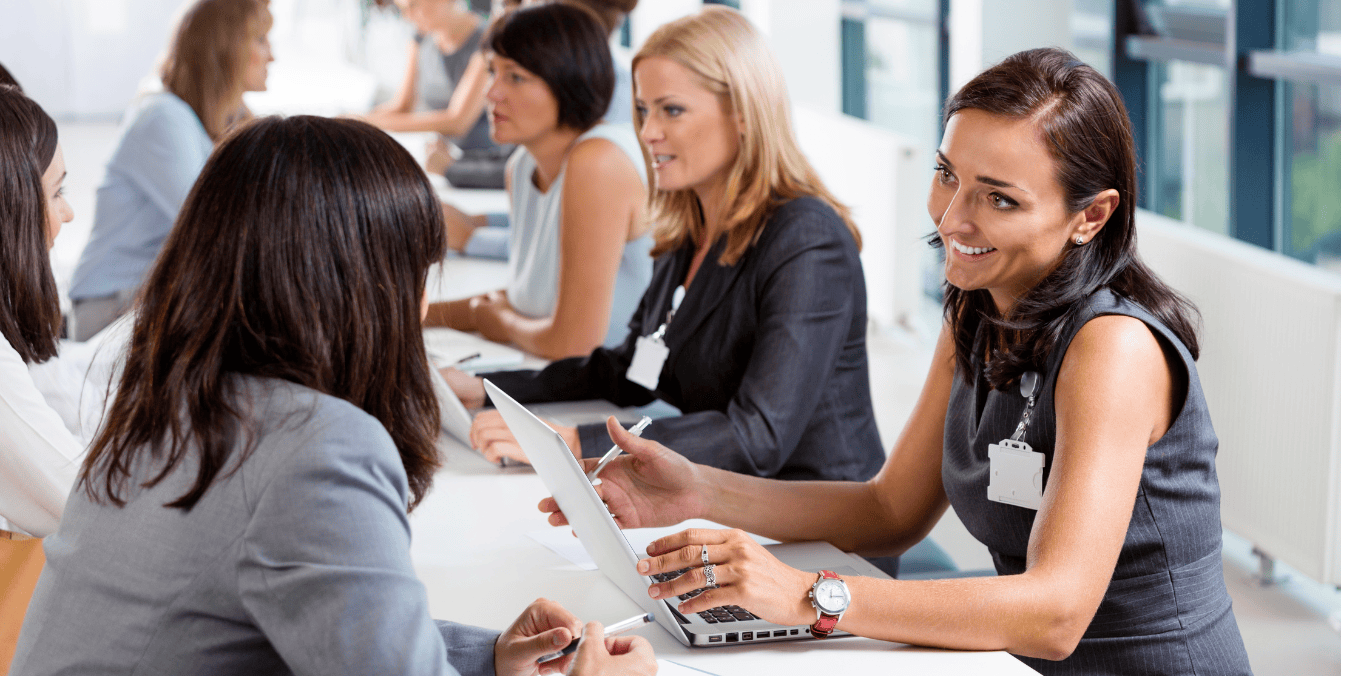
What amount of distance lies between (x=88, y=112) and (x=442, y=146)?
794 cm

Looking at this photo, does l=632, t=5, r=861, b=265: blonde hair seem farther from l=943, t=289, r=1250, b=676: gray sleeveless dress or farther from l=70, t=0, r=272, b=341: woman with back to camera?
l=70, t=0, r=272, b=341: woman with back to camera

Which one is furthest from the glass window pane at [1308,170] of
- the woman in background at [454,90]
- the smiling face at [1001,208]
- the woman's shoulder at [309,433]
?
the woman's shoulder at [309,433]

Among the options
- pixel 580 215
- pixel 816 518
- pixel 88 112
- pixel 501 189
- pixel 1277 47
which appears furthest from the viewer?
pixel 88 112

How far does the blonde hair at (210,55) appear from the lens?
11.2 feet

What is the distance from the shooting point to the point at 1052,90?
1.33 meters

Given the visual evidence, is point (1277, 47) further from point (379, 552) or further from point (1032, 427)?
point (379, 552)

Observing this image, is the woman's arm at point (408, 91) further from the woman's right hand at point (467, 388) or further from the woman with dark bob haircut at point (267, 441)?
the woman with dark bob haircut at point (267, 441)

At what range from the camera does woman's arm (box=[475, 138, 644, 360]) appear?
2641 millimetres

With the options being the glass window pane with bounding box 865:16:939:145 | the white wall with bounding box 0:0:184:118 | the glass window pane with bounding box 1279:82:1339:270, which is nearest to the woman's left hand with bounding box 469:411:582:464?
the glass window pane with bounding box 1279:82:1339:270

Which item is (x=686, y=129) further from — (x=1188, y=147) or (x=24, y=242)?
(x=1188, y=147)

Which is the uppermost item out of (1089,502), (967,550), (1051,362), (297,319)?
(297,319)

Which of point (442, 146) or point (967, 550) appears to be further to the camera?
point (442, 146)

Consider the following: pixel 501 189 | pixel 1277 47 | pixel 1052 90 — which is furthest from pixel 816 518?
pixel 501 189

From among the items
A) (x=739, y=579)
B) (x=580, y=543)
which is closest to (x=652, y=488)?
(x=580, y=543)
